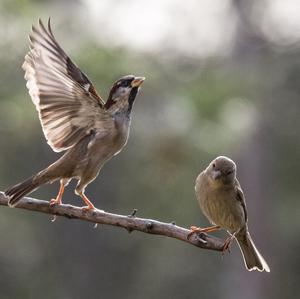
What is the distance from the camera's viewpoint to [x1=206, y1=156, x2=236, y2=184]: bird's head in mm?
8152

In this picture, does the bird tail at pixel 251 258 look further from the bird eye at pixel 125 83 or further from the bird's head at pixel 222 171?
the bird eye at pixel 125 83

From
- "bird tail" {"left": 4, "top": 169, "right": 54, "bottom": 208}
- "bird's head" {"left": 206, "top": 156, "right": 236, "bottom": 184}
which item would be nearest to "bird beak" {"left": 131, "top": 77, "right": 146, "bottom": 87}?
"bird's head" {"left": 206, "top": 156, "right": 236, "bottom": 184}

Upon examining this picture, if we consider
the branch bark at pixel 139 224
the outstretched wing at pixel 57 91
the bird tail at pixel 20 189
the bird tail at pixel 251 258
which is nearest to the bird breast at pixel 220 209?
the bird tail at pixel 251 258

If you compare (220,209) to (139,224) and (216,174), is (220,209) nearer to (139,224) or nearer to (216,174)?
(216,174)

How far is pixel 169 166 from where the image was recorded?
21.7 m

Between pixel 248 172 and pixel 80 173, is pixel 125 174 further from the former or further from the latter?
pixel 80 173

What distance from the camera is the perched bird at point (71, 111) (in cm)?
789

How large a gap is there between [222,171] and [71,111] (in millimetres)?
1119

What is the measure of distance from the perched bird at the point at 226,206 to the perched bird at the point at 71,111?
0.67 m

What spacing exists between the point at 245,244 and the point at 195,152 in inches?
457

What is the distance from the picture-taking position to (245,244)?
322 inches

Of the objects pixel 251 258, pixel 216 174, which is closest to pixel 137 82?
pixel 216 174

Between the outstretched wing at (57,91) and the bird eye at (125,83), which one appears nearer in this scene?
the outstretched wing at (57,91)

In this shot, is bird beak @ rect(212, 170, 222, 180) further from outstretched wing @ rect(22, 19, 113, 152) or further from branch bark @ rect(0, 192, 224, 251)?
branch bark @ rect(0, 192, 224, 251)
